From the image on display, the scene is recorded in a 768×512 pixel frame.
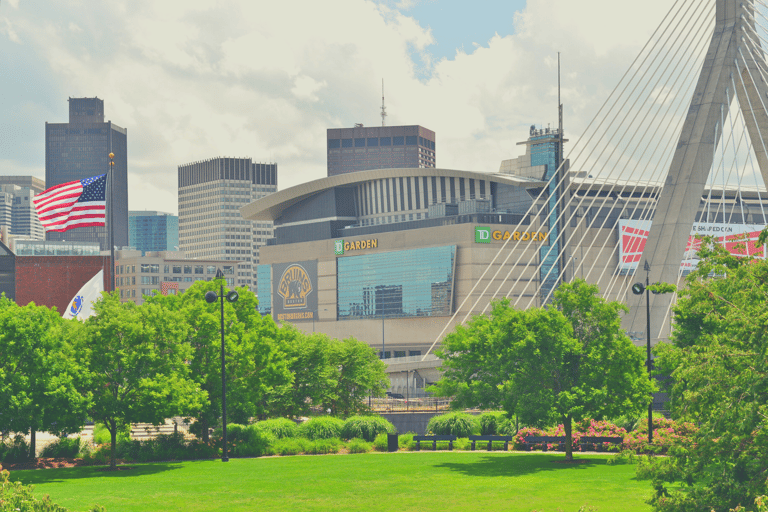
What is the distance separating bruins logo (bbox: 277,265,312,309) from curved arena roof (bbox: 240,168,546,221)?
35.9 ft

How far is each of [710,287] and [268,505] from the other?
45.5 feet

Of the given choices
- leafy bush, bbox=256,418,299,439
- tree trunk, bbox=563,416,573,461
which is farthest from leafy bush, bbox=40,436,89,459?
tree trunk, bbox=563,416,573,461

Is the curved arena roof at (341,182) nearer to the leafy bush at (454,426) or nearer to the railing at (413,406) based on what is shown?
the railing at (413,406)

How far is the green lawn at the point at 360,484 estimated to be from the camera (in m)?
25.7

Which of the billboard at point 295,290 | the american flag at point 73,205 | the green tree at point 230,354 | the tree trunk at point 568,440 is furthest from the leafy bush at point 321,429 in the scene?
the billboard at point 295,290

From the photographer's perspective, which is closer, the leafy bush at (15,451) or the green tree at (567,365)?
the green tree at (567,365)

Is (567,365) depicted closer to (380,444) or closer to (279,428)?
(380,444)

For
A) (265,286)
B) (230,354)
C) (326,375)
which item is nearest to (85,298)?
(326,375)

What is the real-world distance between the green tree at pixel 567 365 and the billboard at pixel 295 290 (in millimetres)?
103189

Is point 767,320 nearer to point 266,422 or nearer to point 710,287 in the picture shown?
Result: point 710,287

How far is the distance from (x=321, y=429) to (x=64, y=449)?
12.3 meters

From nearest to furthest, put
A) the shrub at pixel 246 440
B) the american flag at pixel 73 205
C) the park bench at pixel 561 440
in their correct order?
the park bench at pixel 561 440 → the shrub at pixel 246 440 → the american flag at pixel 73 205

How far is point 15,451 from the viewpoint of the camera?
128 ft

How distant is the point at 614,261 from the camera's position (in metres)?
123
